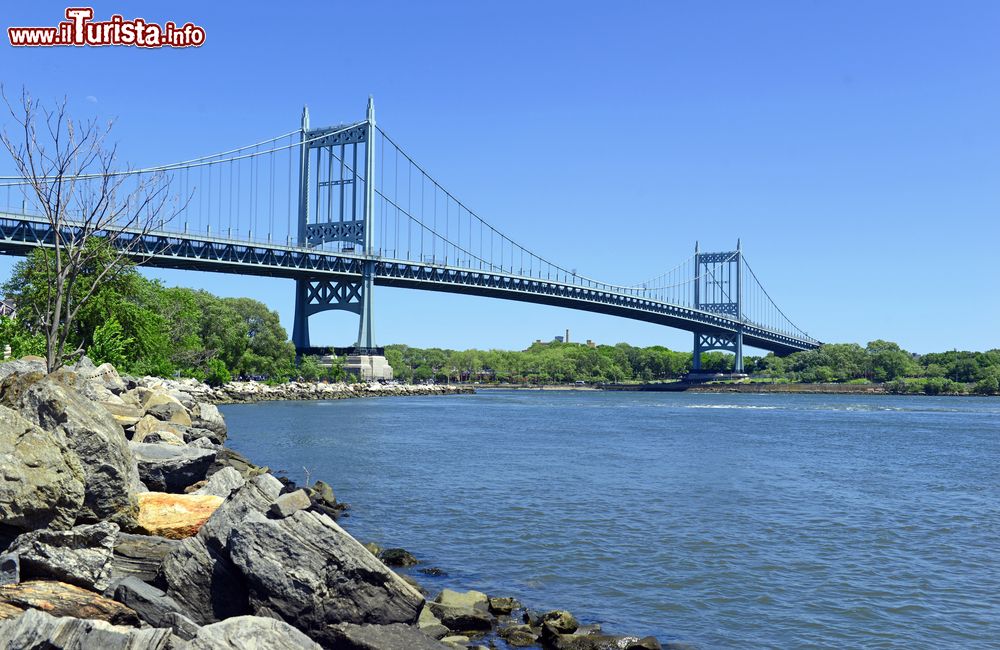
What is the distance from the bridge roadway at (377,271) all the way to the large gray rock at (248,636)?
134ft

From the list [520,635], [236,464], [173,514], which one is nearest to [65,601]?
[173,514]

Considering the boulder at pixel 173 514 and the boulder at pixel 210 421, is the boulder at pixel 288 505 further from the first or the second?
the boulder at pixel 210 421

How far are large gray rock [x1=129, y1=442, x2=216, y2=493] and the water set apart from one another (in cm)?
Result: 236

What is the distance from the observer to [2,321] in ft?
99.5

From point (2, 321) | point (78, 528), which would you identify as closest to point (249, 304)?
point (2, 321)

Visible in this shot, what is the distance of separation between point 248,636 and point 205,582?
179 cm

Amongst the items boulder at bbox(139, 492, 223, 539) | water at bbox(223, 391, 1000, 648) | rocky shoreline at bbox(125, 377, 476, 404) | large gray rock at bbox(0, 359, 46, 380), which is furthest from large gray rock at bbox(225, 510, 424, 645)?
rocky shoreline at bbox(125, 377, 476, 404)

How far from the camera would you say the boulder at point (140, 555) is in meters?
7.39

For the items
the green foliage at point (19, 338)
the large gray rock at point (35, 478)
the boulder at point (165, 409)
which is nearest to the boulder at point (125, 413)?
the boulder at point (165, 409)

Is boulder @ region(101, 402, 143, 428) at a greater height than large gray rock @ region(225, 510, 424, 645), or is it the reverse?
boulder @ region(101, 402, 143, 428)

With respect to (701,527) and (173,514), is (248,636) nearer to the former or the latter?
(173,514)

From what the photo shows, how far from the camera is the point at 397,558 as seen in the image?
10.5m

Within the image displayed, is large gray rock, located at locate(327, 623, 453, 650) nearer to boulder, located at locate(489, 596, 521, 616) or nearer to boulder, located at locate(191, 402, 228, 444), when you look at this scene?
boulder, located at locate(489, 596, 521, 616)

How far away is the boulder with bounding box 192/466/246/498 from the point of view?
413 inches
